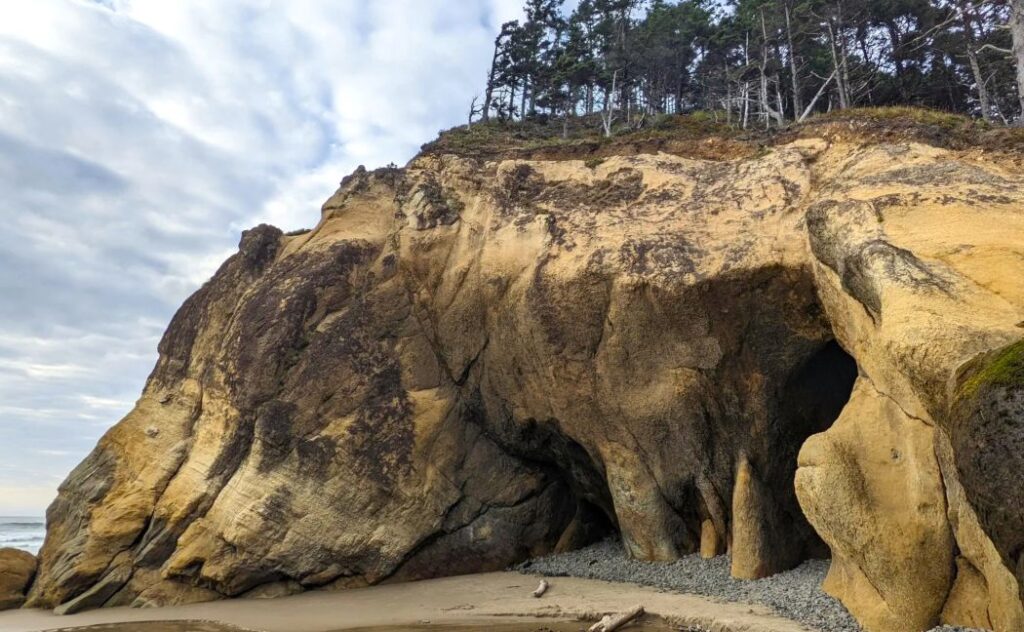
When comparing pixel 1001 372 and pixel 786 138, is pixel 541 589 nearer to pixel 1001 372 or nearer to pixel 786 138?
pixel 1001 372

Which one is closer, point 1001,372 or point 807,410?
point 1001,372

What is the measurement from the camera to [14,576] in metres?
13.1

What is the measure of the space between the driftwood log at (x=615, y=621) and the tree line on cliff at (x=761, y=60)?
14.9 m

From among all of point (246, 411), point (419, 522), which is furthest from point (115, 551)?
point (419, 522)

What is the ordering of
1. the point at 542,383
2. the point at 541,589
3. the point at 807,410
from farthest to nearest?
the point at 542,383, the point at 807,410, the point at 541,589

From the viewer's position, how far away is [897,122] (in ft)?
39.8

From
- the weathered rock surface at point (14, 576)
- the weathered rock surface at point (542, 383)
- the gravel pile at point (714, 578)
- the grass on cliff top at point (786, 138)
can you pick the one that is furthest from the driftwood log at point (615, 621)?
the weathered rock surface at point (14, 576)

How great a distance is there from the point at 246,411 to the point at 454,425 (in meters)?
4.24

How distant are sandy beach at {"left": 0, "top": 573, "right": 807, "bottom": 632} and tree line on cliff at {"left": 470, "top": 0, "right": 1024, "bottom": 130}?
46.9 ft

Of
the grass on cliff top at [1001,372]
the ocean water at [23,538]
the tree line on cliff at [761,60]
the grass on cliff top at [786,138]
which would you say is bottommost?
the ocean water at [23,538]

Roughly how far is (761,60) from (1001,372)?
32.3m

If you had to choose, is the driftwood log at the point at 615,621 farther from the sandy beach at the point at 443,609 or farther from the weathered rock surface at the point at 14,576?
the weathered rock surface at the point at 14,576

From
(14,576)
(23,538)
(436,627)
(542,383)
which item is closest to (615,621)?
(436,627)

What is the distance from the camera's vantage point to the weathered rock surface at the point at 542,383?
9.00 metres
